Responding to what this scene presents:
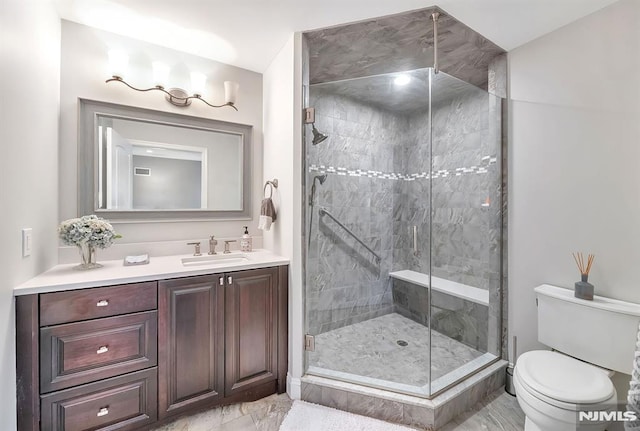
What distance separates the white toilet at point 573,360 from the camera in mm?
1174

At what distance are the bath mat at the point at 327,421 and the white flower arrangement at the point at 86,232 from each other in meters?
1.52

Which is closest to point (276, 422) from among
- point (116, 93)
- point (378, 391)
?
point (378, 391)

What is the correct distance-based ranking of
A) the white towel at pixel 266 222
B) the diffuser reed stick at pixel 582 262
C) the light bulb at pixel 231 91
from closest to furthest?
the diffuser reed stick at pixel 582 262, the white towel at pixel 266 222, the light bulb at pixel 231 91

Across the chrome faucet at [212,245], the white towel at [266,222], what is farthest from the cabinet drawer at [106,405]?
the white towel at [266,222]

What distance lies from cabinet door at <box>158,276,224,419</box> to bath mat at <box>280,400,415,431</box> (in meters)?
0.47

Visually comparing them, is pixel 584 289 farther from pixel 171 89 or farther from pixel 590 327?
pixel 171 89

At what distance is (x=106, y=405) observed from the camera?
1358 millimetres

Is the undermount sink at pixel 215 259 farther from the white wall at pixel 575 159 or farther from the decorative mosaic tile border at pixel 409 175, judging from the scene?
the white wall at pixel 575 159

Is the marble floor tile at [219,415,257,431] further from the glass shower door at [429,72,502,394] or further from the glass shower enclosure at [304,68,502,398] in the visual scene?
the glass shower door at [429,72,502,394]

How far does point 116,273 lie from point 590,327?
2.63 meters

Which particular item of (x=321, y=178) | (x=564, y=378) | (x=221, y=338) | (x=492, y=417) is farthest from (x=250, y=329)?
(x=564, y=378)

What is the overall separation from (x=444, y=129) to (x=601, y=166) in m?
1.04

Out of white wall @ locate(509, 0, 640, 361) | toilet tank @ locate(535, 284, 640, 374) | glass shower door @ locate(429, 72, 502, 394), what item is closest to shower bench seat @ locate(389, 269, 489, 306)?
glass shower door @ locate(429, 72, 502, 394)

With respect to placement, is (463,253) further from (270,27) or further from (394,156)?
(270,27)
